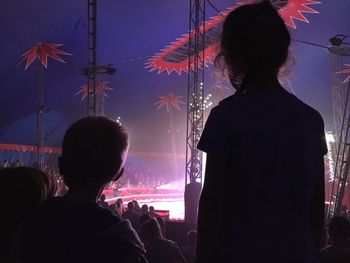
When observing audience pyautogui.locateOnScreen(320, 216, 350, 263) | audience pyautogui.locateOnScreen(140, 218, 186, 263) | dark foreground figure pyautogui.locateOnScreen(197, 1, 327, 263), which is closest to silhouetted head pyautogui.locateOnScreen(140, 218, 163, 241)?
audience pyautogui.locateOnScreen(140, 218, 186, 263)

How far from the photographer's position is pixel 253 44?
146cm

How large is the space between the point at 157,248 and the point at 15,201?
257 centimetres

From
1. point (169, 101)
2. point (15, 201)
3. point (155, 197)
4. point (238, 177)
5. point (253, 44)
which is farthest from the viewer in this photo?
point (169, 101)

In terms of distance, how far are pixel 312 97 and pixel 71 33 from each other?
12891mm

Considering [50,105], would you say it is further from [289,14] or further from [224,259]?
[224,259]

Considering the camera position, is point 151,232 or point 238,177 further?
point 151,232

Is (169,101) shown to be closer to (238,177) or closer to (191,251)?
(191,251)

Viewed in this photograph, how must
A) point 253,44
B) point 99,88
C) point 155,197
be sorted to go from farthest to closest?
point 155,197
point 99,88
point 253,44

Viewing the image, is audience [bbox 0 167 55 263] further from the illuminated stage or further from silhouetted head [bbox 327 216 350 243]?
the illuminated stage

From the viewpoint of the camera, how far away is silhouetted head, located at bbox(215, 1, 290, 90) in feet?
4.80

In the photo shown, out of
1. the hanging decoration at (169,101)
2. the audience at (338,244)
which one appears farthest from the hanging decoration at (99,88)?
the audience at (338,244)

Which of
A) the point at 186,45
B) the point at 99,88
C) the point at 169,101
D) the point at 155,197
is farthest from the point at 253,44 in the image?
the point at 169,101

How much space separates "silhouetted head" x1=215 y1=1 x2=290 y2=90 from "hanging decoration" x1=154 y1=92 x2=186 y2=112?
25823mm

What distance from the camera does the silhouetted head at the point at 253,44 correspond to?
1463 mm
